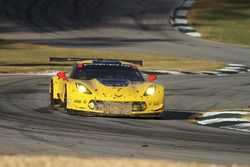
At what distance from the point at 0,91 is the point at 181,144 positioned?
8871 millimetres

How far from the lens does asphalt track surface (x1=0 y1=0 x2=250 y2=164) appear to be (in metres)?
11.7

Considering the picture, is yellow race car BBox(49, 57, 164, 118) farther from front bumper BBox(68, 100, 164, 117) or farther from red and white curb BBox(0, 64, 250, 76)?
red and white curb BBox(0, 64, 250, 76)

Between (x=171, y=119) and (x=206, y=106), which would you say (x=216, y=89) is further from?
(x=171, y=119)

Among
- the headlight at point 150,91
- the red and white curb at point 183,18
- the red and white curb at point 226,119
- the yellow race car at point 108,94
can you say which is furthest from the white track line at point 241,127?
the red and white curb at point 183,18

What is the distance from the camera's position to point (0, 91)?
66.9ft

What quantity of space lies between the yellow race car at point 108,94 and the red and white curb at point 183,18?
24.0m

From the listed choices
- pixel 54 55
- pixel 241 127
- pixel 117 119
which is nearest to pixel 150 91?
pixel 117 119

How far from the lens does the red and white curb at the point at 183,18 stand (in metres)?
41.6

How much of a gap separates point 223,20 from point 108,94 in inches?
1105

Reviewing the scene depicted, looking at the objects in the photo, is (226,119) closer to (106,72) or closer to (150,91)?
(150,91)

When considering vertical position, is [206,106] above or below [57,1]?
below

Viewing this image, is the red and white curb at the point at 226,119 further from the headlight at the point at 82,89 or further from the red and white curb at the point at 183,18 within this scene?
the red and white curb at the point at 183,18

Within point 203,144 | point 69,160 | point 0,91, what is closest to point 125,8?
point 0,91

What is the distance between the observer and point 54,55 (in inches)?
1240
